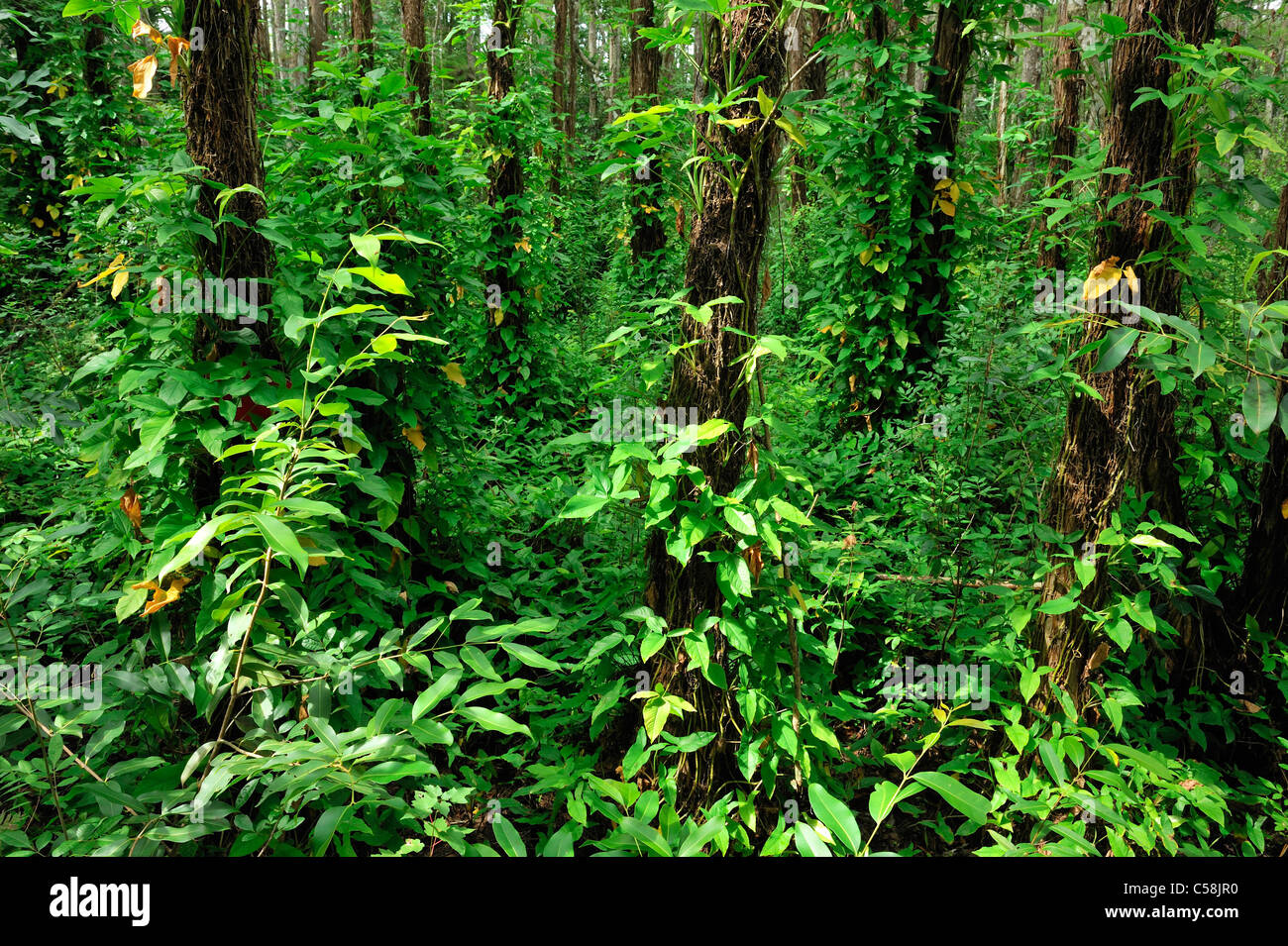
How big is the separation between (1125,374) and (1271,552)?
1.16 meters

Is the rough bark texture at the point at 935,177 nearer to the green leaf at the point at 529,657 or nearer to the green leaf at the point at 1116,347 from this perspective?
the green leaf at the point at 1116,347

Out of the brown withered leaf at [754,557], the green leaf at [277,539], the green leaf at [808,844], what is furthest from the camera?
the brown withered leaf at [754,557]

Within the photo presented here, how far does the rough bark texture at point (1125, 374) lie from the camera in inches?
95.3

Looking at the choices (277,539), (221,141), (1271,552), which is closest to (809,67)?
(1271,552)

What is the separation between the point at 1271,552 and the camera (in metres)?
2.94

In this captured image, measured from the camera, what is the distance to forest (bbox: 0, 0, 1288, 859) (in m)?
1.88

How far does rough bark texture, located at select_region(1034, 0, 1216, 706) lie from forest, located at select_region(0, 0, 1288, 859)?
0.04ft

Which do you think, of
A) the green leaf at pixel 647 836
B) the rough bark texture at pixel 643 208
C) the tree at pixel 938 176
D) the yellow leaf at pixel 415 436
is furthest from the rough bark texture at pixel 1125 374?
the rough bark texture at pixel 643 208

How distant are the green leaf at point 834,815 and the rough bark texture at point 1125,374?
1374 millimetres

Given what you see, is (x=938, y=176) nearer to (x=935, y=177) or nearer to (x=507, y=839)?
(x=935, y=177)

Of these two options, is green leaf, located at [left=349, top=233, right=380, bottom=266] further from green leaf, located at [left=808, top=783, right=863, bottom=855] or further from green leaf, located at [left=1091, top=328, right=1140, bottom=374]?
green leaf, located at [left=1091, top=328, right=1140, bottom=374]

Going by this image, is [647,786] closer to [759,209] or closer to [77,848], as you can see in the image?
[77,848]
